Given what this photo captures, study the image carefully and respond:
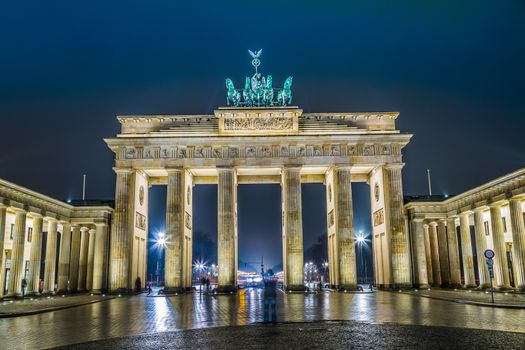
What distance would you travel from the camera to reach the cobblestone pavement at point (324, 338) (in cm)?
1246

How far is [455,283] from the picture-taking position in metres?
47.0

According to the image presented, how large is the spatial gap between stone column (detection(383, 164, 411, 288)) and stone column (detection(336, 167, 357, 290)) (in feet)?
12.4

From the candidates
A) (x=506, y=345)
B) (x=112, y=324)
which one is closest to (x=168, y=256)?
(x=112, y=324)

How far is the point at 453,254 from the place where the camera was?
156ft

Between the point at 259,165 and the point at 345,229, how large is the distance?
10.6 m

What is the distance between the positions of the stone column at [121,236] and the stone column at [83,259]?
477 centimetres

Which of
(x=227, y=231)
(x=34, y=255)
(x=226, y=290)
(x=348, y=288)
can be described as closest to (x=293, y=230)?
(x=227, y=231)

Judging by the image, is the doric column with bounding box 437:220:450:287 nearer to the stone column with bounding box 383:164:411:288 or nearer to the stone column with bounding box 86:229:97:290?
the stone column with bounding box 383:164:411:288

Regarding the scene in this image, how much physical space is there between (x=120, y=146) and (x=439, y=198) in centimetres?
3394

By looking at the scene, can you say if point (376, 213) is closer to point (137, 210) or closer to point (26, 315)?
point (137, 210)

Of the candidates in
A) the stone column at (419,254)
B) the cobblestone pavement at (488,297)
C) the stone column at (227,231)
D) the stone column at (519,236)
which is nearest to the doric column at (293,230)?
the stone column at (227,231)

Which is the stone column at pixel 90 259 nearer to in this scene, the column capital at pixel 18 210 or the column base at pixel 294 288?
the column capital at pixel 18 210

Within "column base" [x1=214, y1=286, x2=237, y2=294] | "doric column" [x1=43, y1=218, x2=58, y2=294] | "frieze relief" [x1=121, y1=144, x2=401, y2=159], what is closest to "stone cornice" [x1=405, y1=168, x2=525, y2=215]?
"frieze relief" [x1=121, y1=144, x2=401, y2=159]

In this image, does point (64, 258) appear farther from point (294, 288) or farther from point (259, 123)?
point (259, 123)
